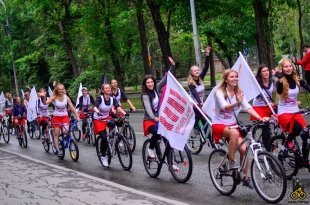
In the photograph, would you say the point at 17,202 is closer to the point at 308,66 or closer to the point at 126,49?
the point at 308,66

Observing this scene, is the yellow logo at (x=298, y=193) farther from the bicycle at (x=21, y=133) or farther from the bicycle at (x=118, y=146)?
the bicycle at (x=21, y=133)

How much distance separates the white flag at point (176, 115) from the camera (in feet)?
27.8

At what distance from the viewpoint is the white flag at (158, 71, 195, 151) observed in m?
8.48

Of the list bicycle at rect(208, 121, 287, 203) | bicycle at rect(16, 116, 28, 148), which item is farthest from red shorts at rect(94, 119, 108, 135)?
bicycle at rect(16, 116, 28, 148)

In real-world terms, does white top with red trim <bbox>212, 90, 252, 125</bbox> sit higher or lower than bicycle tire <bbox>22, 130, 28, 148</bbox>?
higher

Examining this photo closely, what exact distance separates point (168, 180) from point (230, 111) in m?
2.31

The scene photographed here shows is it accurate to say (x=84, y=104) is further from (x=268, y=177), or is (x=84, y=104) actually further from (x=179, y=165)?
(x=268, y=177)

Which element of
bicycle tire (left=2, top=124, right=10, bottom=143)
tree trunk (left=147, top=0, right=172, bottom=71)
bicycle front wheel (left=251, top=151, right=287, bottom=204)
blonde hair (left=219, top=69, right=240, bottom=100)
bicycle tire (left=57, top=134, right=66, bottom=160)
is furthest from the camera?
tree trunk (left=147, top=0, right=172, bottom=71)

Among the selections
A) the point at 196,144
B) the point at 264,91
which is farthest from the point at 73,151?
the point at 264,91

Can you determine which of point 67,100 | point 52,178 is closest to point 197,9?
point 67,100

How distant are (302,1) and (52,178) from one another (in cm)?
2754

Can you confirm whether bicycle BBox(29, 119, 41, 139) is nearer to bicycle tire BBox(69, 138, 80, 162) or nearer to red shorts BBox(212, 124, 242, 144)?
bicycle tire BBox(69, 138, 80, 162)

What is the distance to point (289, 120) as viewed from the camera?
26.1ft

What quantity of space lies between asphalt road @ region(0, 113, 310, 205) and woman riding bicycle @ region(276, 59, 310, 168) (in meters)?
0.68
